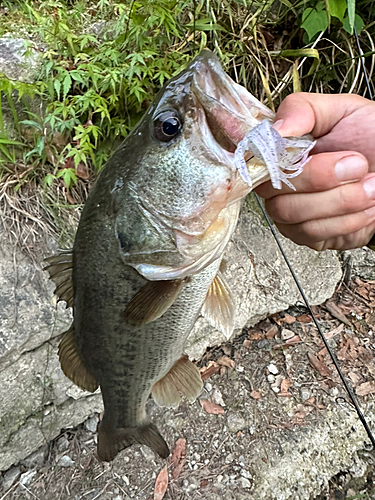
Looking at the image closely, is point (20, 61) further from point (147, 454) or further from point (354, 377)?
point (354, 377)

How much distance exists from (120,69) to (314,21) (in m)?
1.02

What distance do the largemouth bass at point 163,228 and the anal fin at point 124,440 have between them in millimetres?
168

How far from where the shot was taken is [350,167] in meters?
0.96

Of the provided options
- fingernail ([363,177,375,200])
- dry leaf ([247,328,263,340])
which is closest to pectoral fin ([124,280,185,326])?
fingernail ([363,177,375,200])

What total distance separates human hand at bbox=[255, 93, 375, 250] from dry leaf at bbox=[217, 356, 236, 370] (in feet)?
4.90

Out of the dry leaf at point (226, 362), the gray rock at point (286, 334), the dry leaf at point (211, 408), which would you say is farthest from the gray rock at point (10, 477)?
the gray rock at point (286, 334)

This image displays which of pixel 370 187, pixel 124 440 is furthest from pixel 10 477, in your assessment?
pixel 370 187

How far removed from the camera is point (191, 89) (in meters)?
0.86

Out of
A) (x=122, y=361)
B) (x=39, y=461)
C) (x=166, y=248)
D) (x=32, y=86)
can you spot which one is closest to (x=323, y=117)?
(x=166, y=248)

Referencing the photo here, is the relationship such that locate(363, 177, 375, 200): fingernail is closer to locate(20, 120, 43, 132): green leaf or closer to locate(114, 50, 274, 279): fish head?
locate(114, 50, 274, 279): fish head

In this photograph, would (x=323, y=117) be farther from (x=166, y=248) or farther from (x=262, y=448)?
(x=262, y=448)

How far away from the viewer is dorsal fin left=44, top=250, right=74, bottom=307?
3.85 feet

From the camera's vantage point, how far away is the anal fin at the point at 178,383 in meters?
1.39

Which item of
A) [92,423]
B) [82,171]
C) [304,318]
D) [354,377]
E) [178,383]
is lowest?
[354,377]
